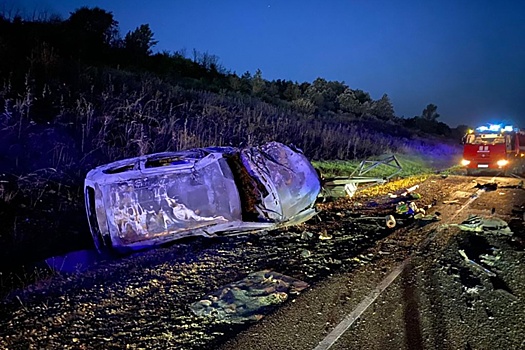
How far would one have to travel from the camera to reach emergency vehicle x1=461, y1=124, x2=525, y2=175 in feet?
50.8

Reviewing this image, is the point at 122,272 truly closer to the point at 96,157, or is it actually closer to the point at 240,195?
the point at 240,195

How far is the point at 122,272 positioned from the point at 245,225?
186 cm

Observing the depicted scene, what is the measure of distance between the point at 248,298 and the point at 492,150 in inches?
597

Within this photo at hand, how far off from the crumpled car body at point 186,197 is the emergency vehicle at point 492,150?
41.0ft

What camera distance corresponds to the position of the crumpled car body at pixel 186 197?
5336mm

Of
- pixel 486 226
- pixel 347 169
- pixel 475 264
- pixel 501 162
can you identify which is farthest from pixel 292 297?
pixel 501 162

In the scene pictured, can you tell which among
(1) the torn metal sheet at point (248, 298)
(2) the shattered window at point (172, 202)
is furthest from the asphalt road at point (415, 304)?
(2) the shattered window at point (172, 202)

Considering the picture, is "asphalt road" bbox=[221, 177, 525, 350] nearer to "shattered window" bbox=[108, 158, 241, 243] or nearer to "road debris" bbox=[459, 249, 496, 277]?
"road debris" bbox=[459, 249, 496, 277]

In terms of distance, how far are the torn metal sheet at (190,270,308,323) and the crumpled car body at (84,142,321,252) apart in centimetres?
139

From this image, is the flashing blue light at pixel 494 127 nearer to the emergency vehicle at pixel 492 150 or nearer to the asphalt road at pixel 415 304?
the emergency vehicle at pixel 492 150

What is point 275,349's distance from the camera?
10.0 feet

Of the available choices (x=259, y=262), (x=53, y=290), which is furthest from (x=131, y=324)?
(x=259, y=262)

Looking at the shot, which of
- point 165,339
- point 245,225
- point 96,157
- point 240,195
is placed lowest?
point 165,339

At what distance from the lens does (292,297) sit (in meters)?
3.99
